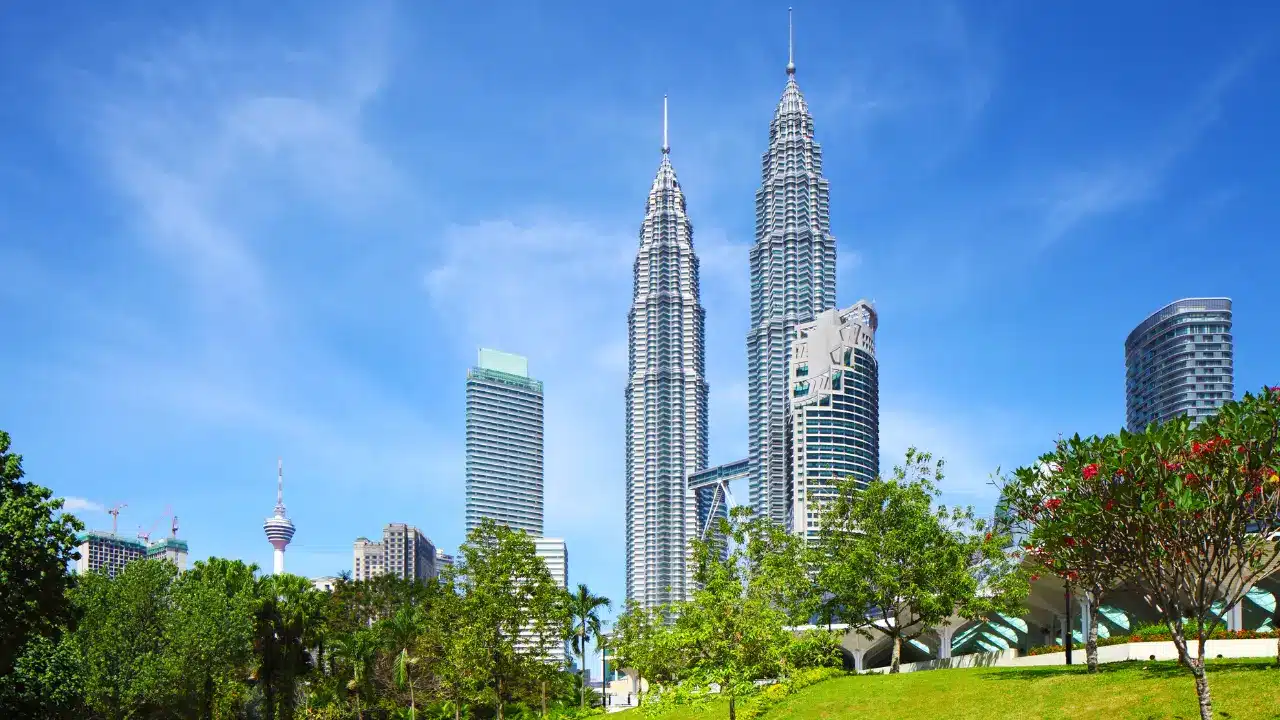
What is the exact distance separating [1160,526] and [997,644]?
82570mm

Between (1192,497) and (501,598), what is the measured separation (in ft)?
111

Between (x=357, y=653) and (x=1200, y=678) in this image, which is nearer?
(x=1200, y=678)

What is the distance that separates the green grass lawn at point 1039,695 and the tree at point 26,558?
84.6 feet

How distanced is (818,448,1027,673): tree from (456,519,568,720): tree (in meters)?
17.3

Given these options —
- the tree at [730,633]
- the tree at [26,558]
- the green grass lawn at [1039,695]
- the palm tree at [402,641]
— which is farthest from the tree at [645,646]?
the palm tree at [402,641]

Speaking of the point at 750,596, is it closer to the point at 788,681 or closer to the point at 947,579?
the point at 788,681

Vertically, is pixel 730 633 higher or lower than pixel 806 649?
higher

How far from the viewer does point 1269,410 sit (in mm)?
30250

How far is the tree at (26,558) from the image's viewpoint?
3975cm

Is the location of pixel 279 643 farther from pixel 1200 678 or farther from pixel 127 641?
pixel 1200 678

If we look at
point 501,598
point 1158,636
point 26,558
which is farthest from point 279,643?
point 1158,636

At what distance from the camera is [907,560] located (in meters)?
61.5

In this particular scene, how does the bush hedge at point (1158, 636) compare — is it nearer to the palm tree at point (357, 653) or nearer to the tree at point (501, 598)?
the tree at point (501, 598)

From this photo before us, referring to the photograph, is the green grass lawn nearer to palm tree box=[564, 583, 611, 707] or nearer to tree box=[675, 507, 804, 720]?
tree box=[675, 507, 804, 720]
